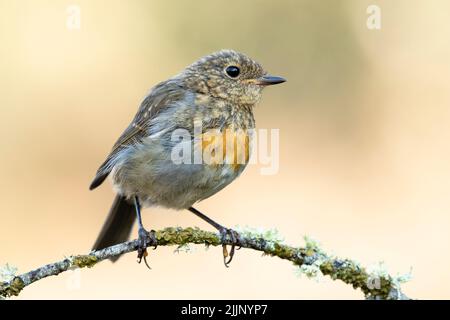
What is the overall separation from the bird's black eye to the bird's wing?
0.37 meters

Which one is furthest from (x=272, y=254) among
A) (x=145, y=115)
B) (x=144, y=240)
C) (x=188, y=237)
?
(x=145, y=115)

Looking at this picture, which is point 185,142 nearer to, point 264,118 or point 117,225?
point 117,225

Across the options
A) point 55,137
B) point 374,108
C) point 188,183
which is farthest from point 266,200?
point 188,183

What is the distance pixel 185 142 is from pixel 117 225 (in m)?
1.04

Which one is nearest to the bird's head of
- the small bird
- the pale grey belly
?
the small bird

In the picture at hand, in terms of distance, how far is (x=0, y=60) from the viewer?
739 cm

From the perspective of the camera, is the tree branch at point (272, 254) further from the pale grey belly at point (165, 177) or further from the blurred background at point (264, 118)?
the blurred background at point (264, 118)

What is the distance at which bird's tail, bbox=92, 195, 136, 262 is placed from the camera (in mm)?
5086

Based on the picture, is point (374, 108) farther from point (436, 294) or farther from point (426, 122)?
point (436, 294)

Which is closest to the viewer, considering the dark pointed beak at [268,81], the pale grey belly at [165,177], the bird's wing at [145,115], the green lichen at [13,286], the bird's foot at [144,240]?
the green lichen at [13,286]

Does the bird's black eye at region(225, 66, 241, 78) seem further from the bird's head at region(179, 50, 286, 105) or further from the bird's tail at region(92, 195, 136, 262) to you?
the bird's tail at region(92, 195, 136, 262)

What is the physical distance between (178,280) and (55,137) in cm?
215

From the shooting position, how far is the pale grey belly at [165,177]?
4434 millimetres

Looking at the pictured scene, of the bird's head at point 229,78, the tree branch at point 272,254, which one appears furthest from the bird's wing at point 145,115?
the tree branch at point 272,254
